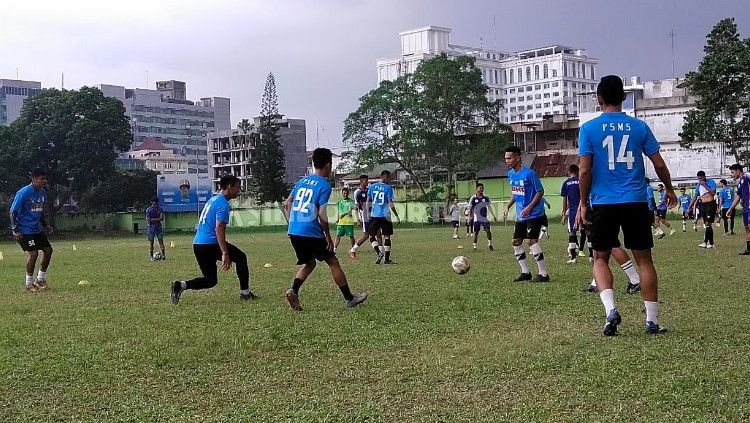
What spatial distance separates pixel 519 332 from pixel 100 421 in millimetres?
4204

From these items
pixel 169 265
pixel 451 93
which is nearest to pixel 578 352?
pixel 169 265

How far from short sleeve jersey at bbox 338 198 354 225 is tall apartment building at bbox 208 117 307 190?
87.3 m

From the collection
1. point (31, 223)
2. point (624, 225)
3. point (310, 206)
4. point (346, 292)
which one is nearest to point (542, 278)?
point (346, 292)

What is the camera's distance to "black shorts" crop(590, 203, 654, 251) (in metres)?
7.96

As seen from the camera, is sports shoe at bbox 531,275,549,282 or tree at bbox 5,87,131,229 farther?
tree at bbox 5,87,131,229

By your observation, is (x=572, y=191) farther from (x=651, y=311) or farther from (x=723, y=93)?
(x=723, y=93)

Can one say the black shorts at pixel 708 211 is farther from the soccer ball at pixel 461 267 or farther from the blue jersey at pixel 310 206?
the blue jersey at pixel 310 206

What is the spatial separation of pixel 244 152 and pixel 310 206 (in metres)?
119

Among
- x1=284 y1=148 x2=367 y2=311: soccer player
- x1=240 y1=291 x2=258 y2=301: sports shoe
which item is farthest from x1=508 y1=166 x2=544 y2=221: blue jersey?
x1=240 y1=291 x2=258 y2=301: sports shoe

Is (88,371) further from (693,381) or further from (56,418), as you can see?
(693,381)

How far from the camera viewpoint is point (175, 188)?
269 ft

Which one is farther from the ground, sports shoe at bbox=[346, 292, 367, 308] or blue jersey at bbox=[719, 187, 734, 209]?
blue jersey at bbox=[719, 187, 734, 209]

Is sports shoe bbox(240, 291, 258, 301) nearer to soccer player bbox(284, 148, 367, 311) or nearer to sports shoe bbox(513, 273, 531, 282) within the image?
soccer player bbox(284, 148, 367, 311)

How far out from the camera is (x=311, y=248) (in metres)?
10.9
